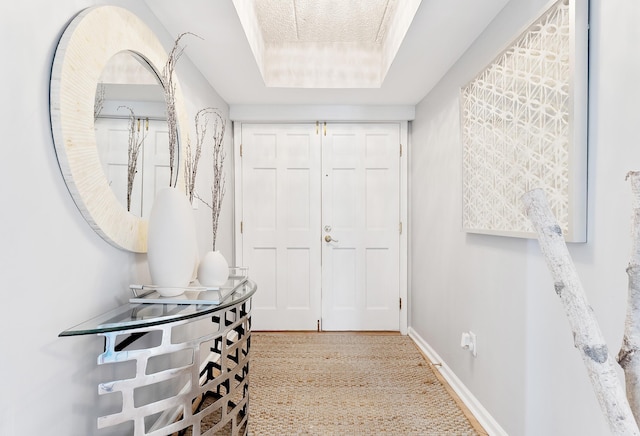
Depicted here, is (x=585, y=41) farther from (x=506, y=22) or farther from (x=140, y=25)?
(x=140, y=25)

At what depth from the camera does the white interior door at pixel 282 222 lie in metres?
3.23

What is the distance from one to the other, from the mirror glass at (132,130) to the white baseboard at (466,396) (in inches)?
75.8

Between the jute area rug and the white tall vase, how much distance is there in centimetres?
101

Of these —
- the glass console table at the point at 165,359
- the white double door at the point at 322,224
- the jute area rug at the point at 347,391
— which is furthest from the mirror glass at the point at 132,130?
the white double door at the point at 322,224

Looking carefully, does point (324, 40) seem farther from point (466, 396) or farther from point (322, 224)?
point (466, 396)

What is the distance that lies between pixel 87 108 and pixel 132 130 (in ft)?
0.90

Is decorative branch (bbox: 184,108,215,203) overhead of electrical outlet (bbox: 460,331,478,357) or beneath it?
overhead

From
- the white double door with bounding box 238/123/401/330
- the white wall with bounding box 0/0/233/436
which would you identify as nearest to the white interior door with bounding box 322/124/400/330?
the white double door with bounding box 238/123/401/330

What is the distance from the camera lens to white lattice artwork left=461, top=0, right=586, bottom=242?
3.86 ft

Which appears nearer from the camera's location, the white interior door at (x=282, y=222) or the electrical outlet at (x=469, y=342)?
the electrical outlet at (x=469, y=342)

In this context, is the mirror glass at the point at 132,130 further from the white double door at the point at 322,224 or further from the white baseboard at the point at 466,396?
the white baseboard at the point at 466,396

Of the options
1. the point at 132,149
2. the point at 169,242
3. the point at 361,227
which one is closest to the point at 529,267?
the point at 169,242

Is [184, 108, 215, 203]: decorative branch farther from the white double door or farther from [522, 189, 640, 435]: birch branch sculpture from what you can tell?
[522, 189, 640, 435]: birch branch sculpture

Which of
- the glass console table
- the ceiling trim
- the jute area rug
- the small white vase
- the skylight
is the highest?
the skylight
